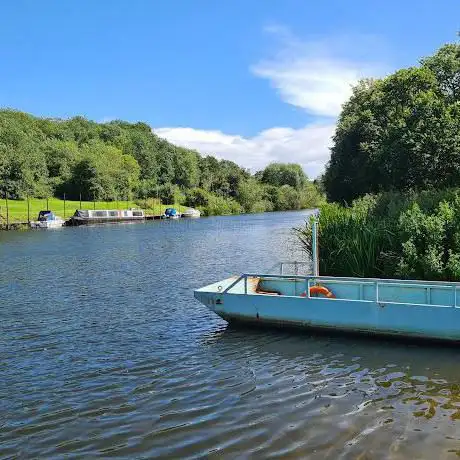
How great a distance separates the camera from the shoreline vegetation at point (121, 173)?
117125 millimetres

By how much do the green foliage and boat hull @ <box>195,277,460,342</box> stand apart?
70.8 feet

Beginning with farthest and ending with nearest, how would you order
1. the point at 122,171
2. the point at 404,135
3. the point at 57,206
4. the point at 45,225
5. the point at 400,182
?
the point at 122,171 < the point at 57,206 < the point at 45,225 < the point at 400,182 < the point at 404,135

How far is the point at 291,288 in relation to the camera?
17.5m

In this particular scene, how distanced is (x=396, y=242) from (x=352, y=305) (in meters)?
5.63

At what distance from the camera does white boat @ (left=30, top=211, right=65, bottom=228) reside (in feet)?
286

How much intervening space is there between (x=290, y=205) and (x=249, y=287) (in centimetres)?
16078

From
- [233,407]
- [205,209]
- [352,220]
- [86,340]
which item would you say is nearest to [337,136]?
[352,220]

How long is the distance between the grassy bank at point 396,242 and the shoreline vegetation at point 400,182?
4cm

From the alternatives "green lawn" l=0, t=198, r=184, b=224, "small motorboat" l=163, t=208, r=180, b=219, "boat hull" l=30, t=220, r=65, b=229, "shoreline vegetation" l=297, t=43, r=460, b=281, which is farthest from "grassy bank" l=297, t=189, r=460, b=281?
"small motorboat" l=163, t=208, r=180, b=219

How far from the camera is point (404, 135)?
3491cm

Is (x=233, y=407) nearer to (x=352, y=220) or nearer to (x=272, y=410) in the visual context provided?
(x=272, y=410)

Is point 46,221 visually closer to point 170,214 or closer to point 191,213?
point 170,214

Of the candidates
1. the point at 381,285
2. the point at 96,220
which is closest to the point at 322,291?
the point at 381,285

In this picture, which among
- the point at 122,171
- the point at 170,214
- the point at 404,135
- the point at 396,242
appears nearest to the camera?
the point at 396,242
